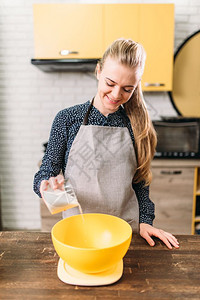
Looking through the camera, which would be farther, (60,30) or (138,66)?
(60,30)

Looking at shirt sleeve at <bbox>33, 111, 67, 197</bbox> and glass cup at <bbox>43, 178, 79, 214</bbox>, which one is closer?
glass cup at <bbox>43, 178, 79, 214</bbox>

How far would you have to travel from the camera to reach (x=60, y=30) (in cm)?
238

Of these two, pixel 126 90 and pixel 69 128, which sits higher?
pixel 126 90

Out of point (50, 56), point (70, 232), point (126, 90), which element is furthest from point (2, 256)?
point (50, 56)

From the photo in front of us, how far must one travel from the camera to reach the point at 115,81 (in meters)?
1.10

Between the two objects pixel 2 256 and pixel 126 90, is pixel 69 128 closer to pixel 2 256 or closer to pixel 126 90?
pixel 126 90

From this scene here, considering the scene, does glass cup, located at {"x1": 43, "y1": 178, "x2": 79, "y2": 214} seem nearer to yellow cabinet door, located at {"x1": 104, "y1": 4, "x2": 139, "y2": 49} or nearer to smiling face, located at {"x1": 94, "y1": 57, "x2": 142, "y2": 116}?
smiling face, located at {"x1": 94, "y1": 57, "x2": 142, "y2": 116}

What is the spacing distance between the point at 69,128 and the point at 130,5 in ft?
5.29

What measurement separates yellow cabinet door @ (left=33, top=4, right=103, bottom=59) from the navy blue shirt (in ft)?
4.27

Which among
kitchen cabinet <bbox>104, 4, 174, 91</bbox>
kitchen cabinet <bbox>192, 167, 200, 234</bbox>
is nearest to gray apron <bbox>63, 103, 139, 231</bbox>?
kitchen cabinet <bbox>192, 167, 200, 234</bbox>

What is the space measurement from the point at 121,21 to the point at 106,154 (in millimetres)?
1604

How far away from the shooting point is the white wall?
8.89 ft

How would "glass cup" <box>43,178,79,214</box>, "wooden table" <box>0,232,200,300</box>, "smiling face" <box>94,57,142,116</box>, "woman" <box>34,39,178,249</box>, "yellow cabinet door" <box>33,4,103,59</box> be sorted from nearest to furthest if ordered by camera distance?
"wooden table" <box>0,232,200,300</box> < "glass cup" <box>43,178,79,214</box> < "smiling face" <box>94,57,142,116</box> < "woman" <box>34,39,178,249</box> < "yellow cabinet door" <box>33,4,103,59</box>

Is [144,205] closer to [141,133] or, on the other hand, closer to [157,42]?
[141,133]
